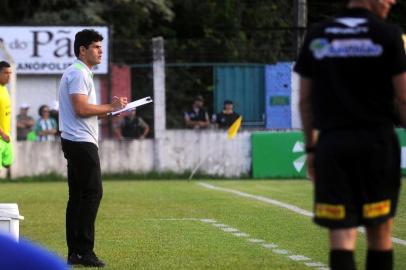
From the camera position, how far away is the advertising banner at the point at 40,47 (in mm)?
28556

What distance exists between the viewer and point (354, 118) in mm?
6348

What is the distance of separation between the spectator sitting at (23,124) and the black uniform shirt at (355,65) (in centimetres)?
2150

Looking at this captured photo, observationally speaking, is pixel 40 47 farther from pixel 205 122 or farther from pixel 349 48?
pixel 349 48

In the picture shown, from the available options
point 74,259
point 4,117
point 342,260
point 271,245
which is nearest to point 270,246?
point 271,245

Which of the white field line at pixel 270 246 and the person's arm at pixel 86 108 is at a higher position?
the person's arm at pixel 86 108

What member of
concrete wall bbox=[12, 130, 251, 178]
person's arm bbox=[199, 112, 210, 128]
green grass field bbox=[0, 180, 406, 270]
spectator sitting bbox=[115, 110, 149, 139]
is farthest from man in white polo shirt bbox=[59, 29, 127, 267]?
person's arm bbox=[199, 112, 210, 128]

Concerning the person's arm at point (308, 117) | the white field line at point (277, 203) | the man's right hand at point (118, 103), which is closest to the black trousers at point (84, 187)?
the man's right hand at point (118, 103)

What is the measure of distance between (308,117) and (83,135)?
153 inches

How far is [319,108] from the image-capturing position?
6488 millimetres

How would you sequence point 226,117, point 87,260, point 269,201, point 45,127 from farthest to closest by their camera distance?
1. point 45,127
2. point 226,117
3. point 269,201
4. point 87,260

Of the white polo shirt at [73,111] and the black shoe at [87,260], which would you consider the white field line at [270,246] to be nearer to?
the black shoe at [87,260]

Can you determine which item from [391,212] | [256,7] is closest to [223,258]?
[391,212]

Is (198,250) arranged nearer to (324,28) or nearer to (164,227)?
(164,227)

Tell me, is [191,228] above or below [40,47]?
below
